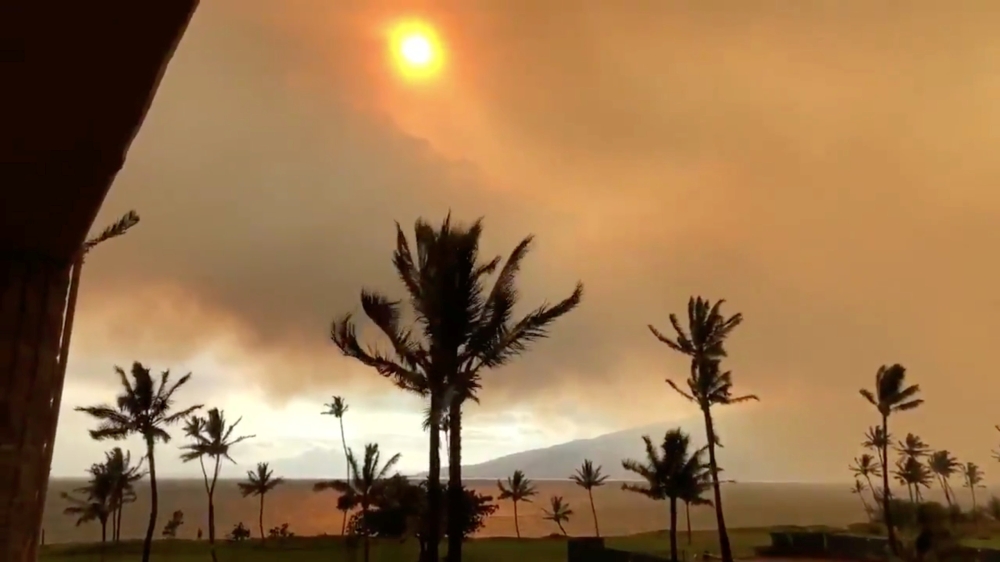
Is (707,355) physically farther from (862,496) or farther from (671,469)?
(862,496)

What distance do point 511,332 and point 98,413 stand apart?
68.8 feet

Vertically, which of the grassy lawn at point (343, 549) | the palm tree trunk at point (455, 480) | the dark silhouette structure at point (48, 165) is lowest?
the grassy lawn at point (343, 549)

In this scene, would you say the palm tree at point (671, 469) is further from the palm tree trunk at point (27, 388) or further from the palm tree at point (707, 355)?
the palm tree trunk at point (27, 388)

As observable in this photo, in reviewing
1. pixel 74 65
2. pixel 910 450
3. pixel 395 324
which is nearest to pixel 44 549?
pixel 395 324

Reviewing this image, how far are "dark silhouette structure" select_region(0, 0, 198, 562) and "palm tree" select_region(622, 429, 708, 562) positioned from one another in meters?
21.4

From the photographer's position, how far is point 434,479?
11281 millimetres

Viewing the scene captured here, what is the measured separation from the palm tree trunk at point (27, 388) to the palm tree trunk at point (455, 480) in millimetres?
5885

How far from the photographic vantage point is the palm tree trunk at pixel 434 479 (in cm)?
1066

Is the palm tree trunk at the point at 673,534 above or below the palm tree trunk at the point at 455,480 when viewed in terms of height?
below

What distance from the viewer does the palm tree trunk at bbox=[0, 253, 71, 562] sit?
17.3ft

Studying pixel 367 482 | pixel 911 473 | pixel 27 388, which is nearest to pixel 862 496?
pixel 911 473

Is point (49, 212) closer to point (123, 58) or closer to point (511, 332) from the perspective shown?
point (123, 58)

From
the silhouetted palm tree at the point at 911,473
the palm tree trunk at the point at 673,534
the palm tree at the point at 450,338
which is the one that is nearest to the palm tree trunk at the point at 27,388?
the palm tree at the point at 450,338

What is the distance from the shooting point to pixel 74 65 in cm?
309
